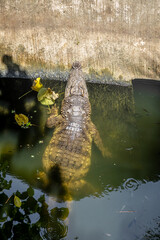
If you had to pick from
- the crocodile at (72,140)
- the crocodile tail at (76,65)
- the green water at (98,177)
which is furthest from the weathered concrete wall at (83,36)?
the crocodile at (72,140)

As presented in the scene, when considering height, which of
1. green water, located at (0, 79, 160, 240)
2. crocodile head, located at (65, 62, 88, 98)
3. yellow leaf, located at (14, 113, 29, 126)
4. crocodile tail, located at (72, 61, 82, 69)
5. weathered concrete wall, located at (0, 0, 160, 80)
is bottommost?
green water, located at (0, 79, 160, 240)

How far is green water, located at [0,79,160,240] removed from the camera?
8.54 ft

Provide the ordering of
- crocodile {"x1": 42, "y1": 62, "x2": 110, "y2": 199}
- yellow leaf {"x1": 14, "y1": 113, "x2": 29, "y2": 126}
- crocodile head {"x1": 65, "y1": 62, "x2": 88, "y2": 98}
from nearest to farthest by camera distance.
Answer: crocodile {"x1": 42, "y1": 62, "x2": 110, "y2": 199}
yellow leaf {"x1": 14, "y1": 113, "x2": 29, "y2": 126}
crocodile head {"x1": 65, "y1": 62, "x2": 88, "y2": 98}

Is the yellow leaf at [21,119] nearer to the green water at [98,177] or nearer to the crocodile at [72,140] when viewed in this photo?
the green water at [98,177]

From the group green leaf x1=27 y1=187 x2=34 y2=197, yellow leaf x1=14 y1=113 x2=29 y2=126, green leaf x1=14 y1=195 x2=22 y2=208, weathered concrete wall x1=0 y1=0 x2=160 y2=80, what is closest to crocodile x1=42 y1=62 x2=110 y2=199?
green leaf x1=27 y1=187 x2=34 y2=197


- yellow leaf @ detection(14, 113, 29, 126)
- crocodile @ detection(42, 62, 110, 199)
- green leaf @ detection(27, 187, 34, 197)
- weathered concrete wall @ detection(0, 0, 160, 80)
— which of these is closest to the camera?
green leaf @ detection(27, 187, 34, 197)

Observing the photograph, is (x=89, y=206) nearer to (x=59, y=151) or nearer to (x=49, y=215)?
(x=49, y=215)

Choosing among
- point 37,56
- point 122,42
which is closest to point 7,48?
point 37,56

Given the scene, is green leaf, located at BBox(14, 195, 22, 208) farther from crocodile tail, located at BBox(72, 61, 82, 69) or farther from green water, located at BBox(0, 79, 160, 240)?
crocodile tail, located at BBox(72, 61, 82, 69)

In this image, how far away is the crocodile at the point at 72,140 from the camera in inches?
123

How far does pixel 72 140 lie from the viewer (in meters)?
3.47

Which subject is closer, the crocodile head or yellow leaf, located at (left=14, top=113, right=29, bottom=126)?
yellow leaf, located at (left=14, top=113, right=29, bottom=126)

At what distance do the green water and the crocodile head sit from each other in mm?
236

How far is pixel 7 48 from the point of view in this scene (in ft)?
16.5
